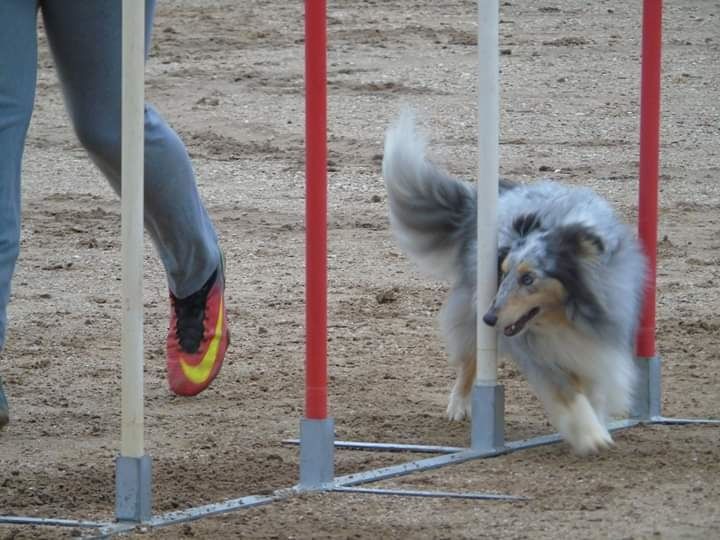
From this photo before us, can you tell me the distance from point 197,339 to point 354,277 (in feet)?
8.13

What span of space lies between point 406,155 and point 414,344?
1.04 metres

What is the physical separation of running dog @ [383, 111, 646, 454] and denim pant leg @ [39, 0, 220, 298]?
0.89m

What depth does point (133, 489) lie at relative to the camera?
3.76 m

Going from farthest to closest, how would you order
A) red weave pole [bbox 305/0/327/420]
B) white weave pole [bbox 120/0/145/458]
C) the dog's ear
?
the dog's ear → red weave pole [bbox 305/0/327/420] → white weave pole [bbox 120/0/145/458]

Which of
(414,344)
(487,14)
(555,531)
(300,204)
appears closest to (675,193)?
(300,204)

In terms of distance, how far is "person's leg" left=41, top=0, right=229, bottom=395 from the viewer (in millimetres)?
4262

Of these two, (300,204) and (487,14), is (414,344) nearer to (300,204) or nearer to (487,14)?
(487,14)

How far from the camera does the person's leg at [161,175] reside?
4262mm

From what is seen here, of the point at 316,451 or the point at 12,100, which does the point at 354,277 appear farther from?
the point at 12,100

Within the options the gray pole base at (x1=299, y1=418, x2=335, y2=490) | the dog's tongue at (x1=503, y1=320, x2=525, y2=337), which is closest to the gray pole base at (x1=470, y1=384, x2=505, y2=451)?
the dog's tongue at (x1=503, y1=320, x2=525, y2=337)

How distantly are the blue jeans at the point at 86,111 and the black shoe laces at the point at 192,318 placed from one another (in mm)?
193

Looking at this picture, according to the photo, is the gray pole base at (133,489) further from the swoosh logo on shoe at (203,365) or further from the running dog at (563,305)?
the running dog at (563,305)

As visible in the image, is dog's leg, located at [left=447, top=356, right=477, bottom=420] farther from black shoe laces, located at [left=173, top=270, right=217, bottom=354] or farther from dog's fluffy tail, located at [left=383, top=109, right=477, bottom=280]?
black shoe laces, located at [left=173, top=270, right=217, bottom=354]

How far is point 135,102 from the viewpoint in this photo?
11.9ft
